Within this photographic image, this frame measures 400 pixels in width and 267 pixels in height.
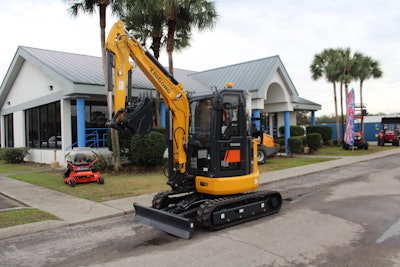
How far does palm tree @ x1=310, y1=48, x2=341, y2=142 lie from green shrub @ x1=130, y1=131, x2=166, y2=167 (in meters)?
20.3

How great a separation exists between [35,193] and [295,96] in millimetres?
17604

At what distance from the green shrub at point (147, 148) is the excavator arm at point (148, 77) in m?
7.25

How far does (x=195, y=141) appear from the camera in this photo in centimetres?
697

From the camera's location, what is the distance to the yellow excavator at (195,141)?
21.0ft

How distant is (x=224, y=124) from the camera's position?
6773 millimetres

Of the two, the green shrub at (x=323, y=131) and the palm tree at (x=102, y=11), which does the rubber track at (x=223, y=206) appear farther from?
the green shrub at (x=323, y=131)

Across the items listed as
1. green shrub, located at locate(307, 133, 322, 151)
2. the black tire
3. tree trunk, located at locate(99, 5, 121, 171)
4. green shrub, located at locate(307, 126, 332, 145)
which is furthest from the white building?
green shrub, located at locate(307, 126, 332, 145)

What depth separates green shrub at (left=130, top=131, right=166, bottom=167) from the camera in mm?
14344

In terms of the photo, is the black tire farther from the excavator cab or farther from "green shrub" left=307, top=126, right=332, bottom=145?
"green shrub" left=307, top=126, right=332, bottom=145

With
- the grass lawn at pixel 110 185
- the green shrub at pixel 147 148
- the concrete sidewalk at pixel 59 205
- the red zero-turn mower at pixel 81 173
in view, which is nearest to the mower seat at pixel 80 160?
the red zero-turn mower at pixel 81 173

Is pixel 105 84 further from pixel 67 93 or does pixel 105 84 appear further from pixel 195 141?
pixel 195 141

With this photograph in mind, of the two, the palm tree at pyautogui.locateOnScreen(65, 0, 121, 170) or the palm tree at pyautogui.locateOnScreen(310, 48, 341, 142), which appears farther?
the palm tree at pyautogui.locateOnScreen(310, 48, 341, 142)

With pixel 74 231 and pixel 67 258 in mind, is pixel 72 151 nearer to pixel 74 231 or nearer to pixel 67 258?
pixel 74 231

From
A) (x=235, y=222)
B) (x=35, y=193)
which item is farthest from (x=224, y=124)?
(x=35, y=193)
